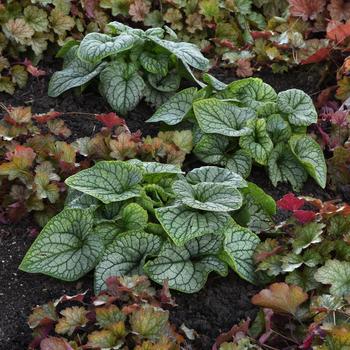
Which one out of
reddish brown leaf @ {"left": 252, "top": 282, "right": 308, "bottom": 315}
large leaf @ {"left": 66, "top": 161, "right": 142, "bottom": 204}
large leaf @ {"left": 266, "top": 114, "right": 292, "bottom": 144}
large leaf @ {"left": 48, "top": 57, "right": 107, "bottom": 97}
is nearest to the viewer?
reddish brown leaf @ {"left": 252, "top": 282, "right": 308, "bottom": 315}

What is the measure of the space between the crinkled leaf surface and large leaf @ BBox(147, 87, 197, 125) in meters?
1.17

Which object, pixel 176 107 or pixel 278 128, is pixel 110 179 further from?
pixel 278 128

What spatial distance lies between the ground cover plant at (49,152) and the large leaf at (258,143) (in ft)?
0.82

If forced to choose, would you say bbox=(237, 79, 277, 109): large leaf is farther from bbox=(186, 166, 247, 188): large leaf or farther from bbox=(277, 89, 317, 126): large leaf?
bbox=(186, 166, 247, 188): large leaf

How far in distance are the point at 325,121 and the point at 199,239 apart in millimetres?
1217

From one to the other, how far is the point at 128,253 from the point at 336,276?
0.76m

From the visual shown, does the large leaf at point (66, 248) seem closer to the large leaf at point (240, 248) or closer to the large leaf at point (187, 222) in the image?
the large leaf at point (187, 222)

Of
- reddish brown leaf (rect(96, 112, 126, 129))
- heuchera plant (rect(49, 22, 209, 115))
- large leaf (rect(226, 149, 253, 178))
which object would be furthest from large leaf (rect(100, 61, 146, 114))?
large leaf (rect(226, 149, 253, 178))

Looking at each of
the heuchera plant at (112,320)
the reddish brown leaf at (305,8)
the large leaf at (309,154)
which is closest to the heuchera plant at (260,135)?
the large leaf at (309,154)

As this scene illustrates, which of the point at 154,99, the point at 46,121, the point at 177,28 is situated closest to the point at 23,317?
the point at 46,121

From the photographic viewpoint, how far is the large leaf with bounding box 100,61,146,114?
370 cm

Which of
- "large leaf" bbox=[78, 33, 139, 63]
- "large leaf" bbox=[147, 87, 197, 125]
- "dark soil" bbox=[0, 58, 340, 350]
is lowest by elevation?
"dark soil" bbox=[0, 58, 340, 350]

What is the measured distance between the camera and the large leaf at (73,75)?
374 cm

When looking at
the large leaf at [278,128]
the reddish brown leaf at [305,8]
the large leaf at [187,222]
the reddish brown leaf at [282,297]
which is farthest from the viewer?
the reddish brown leaf at [305,8]
